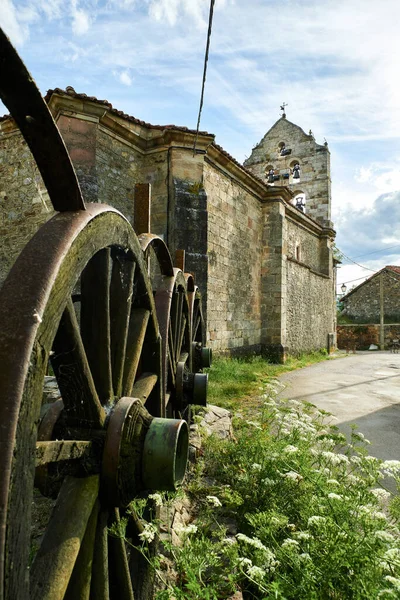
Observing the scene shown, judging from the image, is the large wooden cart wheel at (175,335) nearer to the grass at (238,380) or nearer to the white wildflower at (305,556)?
the white wildflower at (305,556)

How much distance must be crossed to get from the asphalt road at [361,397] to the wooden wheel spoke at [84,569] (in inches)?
132

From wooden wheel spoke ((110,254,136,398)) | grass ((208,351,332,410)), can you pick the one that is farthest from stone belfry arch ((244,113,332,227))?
wooden wheel spoke ((110,254,136,398))

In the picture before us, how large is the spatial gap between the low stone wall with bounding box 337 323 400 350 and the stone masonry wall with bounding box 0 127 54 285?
840 inches

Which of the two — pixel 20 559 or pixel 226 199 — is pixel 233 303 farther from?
pixel 20 559

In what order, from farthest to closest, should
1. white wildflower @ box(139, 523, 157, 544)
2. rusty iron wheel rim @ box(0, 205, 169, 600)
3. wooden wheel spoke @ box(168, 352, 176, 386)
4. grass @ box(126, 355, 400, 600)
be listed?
wooden wheel spoke @ box(168, 352, 176, 386), grass @ box(126, 355, 400, 600), white wildflower @ box(139, 523, 157, 544), rusty iron wheel rim @ box(0, 205, 169, 600)

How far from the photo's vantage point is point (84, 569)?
113cm

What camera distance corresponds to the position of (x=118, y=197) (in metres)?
8.11

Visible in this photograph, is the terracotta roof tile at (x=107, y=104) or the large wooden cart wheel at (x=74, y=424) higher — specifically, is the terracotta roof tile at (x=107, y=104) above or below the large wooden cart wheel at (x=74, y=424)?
above

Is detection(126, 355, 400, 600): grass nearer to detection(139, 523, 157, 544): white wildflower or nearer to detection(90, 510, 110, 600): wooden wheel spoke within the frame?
detection(139, 523, 157, 544): white wildflower

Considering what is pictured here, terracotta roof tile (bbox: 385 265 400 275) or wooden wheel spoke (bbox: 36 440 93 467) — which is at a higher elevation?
terracotta roof tile (bbox: 385 265 400 275)

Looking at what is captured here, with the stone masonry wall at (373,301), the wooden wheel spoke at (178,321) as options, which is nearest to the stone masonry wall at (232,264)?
the wooden wheel spoke at (178,321)

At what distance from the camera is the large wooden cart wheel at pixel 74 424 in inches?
28.1

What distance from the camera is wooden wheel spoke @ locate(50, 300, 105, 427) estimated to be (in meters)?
1.03

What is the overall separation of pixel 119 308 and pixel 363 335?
26566 mm
